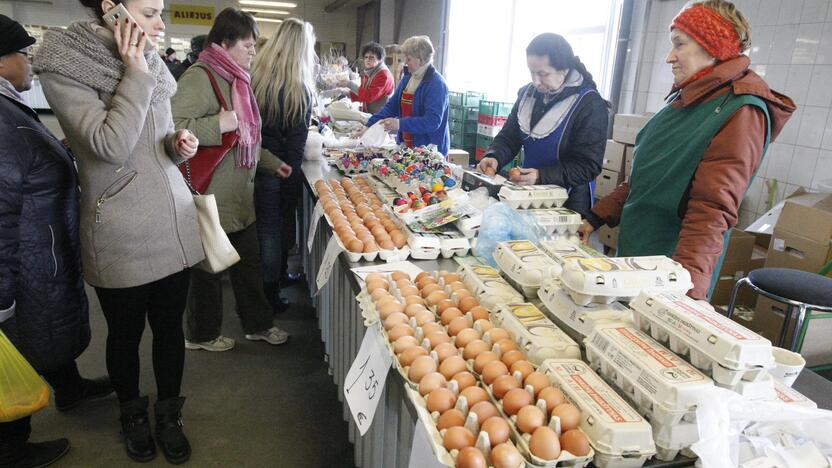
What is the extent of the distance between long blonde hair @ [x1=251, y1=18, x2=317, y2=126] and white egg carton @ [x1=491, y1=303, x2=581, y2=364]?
195 cm

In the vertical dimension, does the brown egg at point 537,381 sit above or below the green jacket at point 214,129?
below

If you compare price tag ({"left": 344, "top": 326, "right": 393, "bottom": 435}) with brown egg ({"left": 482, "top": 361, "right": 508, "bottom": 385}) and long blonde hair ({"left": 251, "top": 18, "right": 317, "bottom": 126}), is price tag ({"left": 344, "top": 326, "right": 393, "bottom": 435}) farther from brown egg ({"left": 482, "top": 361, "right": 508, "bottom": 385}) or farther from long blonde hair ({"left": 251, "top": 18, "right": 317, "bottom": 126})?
long blonde hair ({"left": 251, "top": 18, "right": 317, "bottom": 126})

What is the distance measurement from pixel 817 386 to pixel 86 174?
7.01 ft

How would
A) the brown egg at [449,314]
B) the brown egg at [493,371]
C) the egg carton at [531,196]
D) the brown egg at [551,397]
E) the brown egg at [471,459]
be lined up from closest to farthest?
the brown egg at [471,459], the brown egg at [551,397], the brown egg at [493,371], the brown egg at [449,314], the egg carton at [531,196]

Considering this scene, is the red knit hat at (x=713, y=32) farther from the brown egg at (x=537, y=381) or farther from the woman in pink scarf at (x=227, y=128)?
the woman in pink scarf at (x=227, y=128)

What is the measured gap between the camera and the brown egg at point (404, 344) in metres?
1.20

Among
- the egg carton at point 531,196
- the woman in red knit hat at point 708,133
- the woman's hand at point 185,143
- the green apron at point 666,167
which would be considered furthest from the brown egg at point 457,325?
the woman's hand at point 185,143

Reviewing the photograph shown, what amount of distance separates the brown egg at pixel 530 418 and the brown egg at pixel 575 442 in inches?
1.8

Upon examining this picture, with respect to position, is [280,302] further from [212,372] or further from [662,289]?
[662,289]

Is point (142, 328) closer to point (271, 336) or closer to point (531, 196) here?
point (271, 336)

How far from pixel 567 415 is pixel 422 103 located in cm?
324

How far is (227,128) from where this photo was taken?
229 cm

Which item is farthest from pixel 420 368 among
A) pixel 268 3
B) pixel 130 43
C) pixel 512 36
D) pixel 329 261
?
pixel 268 3

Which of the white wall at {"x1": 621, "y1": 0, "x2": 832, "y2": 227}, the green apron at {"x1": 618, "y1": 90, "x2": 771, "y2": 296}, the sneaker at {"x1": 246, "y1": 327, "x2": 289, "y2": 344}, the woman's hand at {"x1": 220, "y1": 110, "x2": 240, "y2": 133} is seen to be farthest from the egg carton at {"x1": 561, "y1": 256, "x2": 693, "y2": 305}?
the white wall at {"x1": 621, "y1": 0, "x2": 832, "y2": 227}
